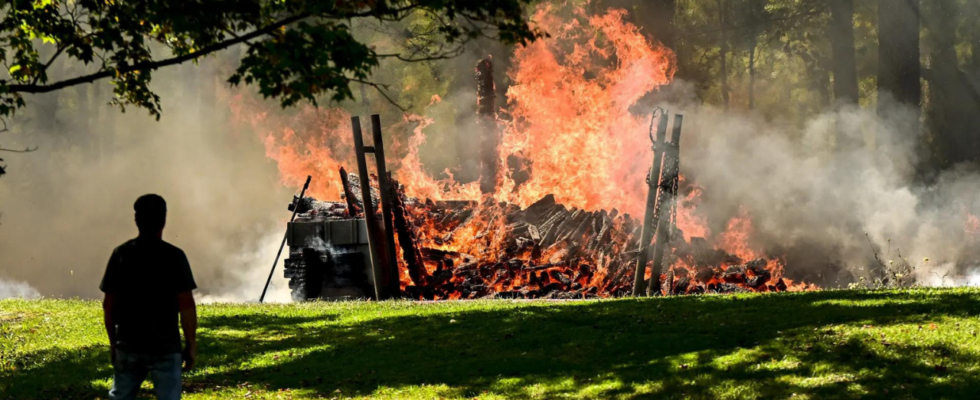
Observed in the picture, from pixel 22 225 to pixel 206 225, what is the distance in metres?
9.17

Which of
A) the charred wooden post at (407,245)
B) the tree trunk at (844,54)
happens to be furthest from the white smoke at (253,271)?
the tree trunk at (844,54)

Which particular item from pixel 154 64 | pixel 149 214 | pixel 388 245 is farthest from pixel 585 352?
pixel 388 245

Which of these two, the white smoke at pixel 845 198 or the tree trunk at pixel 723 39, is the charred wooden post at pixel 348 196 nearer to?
the white smoke at pixel 845 198

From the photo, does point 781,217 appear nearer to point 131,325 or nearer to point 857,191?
point 857,191

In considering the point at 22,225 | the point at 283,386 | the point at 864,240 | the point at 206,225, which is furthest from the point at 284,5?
the point at 22,225

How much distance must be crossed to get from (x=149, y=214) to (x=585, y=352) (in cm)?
614

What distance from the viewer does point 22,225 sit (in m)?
47.8

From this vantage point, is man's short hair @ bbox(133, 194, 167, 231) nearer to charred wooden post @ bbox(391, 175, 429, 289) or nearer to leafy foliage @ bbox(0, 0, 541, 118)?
leafy foliage @ bbox(0, 0, 541, 118)

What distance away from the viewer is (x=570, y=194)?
85.8 feet

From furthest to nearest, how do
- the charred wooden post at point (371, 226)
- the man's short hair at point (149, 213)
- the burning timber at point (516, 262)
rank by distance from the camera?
the burning timber at point (516, 262)
the charred wooden post at point (371, 226)
the man's short hair at point (149, 213)

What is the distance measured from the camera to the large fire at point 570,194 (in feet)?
67.9

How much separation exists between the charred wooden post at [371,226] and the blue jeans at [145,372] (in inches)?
472

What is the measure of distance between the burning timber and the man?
1325 centimetres

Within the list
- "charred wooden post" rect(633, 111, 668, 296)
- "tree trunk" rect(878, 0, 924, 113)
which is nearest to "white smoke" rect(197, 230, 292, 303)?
"charred wooden post" rect(633, 111, 668, 296)
